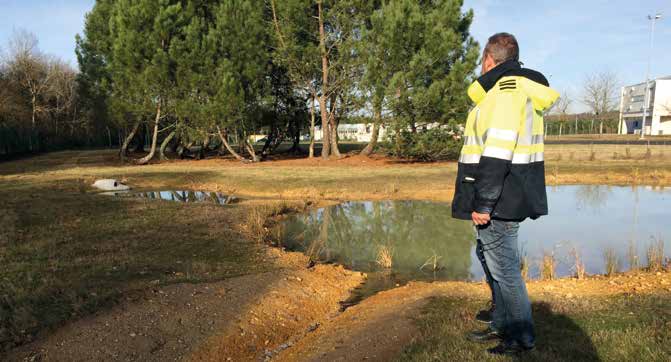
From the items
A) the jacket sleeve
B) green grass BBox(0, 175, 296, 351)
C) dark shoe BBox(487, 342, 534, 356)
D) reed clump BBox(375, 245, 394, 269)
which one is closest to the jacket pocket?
the jacket sleeve

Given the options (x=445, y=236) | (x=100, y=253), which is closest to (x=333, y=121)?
(x=445, y=236)

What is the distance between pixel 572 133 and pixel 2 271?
230 ft

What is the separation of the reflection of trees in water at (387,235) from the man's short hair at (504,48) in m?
4.58

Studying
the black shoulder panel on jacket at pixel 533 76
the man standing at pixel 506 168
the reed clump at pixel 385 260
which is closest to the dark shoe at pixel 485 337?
the man standing at pixel 506 168

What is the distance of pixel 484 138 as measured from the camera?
2.88m

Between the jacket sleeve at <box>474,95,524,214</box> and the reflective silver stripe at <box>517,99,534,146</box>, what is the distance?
0.23 ft

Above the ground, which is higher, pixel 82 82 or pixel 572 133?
pixel 82 82

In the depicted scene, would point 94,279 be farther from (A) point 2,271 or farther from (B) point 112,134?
(B) point 112,134

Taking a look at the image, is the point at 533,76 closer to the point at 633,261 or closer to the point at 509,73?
the point at 509,73

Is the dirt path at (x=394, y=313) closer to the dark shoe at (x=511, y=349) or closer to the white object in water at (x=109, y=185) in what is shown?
the dark shoe at (x=511, y=349)

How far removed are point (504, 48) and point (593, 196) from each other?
13449 millimetres

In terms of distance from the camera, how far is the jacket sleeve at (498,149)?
2729mm

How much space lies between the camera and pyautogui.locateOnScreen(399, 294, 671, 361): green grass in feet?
10.0

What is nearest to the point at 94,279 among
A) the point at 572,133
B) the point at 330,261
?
the point at 330,261
